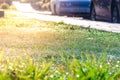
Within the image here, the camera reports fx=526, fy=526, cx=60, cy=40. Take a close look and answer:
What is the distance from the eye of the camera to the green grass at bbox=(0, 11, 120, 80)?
539cm

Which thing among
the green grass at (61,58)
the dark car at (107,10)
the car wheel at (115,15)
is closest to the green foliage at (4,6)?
the dark car at (107,10)

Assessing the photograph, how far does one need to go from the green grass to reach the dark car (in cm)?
597

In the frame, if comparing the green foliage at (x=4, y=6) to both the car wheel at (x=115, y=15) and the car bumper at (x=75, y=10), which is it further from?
the car wheel at (x=115, y=15)

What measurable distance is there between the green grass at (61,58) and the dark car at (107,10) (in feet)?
19.6

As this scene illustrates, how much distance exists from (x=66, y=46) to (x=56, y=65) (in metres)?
3.02

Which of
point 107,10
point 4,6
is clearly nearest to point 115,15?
point 107,10

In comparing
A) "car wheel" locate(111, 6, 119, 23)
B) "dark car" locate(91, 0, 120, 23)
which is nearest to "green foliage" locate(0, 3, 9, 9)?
"dark car" locate(91, 0, 120, 23)

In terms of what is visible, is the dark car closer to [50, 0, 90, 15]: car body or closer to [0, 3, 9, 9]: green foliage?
[50, 0, 90, 15]: car body

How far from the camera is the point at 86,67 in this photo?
18.3 ft

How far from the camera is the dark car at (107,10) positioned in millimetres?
19891

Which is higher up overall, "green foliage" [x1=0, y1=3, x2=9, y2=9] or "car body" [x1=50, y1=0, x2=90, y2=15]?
"car body" [x1=50, y1=0, x2=90, y2=15]

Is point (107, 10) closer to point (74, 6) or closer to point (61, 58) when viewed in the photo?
point (74, 6)

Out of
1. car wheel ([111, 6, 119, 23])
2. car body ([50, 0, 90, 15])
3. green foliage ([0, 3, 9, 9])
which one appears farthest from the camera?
green foliage ([0, 3, 9, 9])

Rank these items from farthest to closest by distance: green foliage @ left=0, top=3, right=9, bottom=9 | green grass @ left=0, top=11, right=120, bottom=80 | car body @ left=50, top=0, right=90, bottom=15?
green foliage @ left=0, top=3, right=9, bottom=9 < car body @ left=50, top=0, right=90, bottom=15 < green grass @ left=0, top=11, right=120, bottom=80
